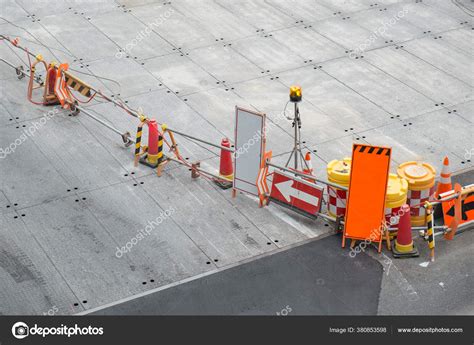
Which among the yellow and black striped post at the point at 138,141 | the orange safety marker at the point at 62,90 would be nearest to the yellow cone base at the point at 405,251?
the yellow and black striped post at the point at 138,141

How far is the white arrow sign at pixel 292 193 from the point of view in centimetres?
1255

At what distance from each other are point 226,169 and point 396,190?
298cm

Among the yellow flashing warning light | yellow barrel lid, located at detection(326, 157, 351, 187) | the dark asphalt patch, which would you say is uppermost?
the yellow flashing warning light

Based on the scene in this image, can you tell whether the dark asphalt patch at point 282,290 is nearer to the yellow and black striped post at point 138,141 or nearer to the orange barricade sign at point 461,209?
the orange barricade sign at point 461,209

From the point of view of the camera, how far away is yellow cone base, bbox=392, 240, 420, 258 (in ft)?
39.2

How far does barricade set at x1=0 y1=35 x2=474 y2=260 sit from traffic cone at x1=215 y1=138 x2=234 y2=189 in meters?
0.02

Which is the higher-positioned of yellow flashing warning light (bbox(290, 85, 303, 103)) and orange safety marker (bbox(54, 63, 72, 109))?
yellow flashing warning light (bbox(290, 85, 303, 103))

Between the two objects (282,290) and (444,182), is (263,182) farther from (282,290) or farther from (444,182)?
(444,182)

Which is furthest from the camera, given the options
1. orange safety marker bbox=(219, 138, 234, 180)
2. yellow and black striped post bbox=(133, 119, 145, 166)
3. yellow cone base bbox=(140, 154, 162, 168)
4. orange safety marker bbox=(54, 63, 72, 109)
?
orange safety marker bbox=(54, 63, 72, 109)

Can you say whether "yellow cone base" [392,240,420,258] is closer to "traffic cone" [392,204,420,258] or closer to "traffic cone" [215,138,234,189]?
"traffic cone" [392,204,420,258]

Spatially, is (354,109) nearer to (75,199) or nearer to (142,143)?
(142,143)

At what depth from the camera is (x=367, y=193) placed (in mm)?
11852

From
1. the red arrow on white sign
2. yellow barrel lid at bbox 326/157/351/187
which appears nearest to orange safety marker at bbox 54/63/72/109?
the red arrow on white sign
